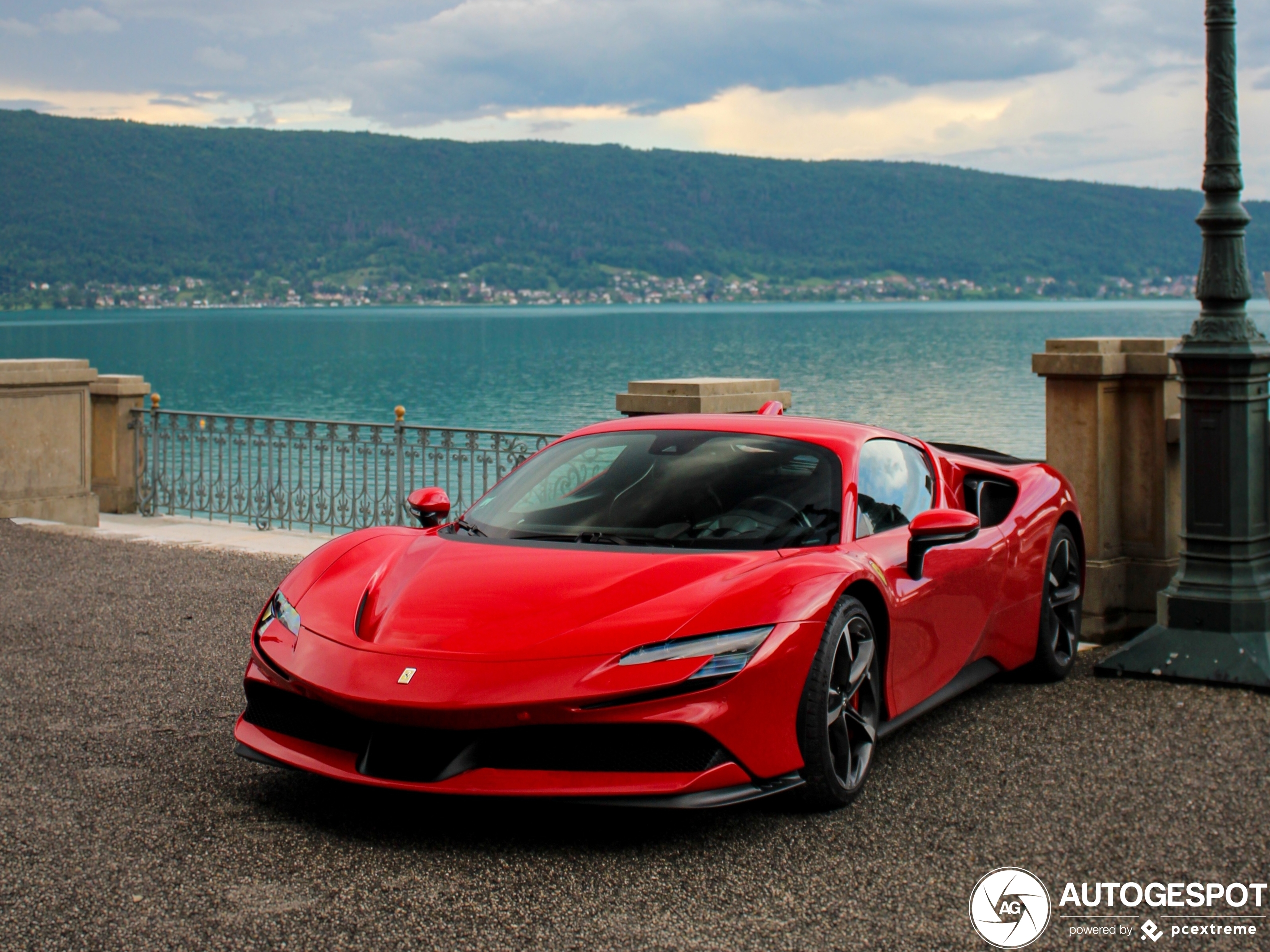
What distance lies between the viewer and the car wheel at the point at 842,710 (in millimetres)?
4391

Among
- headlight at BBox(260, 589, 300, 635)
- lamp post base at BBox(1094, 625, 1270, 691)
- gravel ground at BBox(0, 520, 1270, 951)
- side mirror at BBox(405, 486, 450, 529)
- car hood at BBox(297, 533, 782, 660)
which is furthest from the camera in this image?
lamp post base at BBox(1094, 625, 1270, 691)

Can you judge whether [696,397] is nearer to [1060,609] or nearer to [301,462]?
[1060,609]

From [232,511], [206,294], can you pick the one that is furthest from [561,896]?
[206,294]

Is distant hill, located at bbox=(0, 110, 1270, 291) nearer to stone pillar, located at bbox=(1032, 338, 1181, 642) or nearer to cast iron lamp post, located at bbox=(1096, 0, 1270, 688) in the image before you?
stone pillar, located at bbox=(1032, 338, 1181, 642)

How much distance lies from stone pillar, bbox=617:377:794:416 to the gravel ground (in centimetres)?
294

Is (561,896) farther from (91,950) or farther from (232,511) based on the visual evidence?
(232,511)

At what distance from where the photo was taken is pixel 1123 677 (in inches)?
265

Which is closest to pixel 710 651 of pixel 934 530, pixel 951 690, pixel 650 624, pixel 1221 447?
pixel 650 624

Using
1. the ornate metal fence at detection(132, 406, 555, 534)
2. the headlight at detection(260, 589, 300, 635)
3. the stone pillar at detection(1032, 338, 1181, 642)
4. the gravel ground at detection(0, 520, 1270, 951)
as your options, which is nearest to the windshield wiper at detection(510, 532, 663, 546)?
the headlight at detection(260, 589, 300, 635)

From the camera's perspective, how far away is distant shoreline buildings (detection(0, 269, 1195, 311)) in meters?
160

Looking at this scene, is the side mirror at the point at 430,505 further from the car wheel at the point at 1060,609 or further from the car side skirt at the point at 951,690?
the car wheel at the point at 1060,609

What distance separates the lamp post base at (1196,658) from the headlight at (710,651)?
322cm

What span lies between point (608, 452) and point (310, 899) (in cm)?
242

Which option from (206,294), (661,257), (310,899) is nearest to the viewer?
(310,899)
